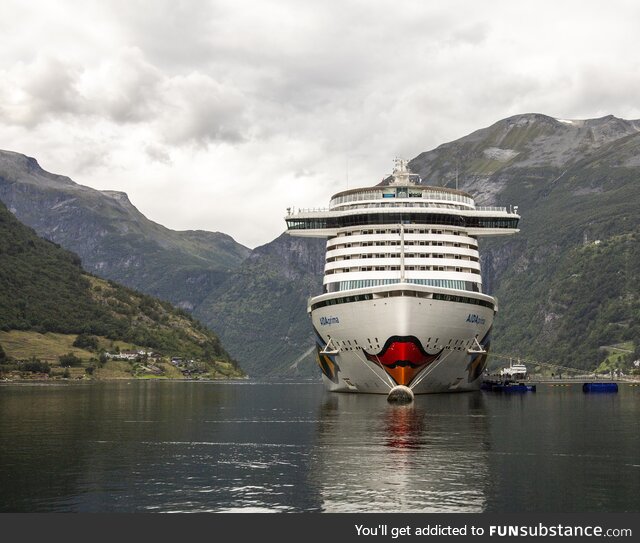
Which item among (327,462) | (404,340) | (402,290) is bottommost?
(327,462)

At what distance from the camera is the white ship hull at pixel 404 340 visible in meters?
103

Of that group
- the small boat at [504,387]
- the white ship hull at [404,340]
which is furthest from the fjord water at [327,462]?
the small boat at [504,387]

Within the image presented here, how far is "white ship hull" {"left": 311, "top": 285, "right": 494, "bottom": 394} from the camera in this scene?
103062 millimetres

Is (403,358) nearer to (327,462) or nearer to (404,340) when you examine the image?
(404,340)

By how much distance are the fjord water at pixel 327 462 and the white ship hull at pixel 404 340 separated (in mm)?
10788

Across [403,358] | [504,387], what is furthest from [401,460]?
[504,387]

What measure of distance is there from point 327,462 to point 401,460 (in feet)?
14.3

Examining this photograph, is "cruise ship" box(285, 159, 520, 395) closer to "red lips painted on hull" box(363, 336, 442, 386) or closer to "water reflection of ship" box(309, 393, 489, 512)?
"red lips painted on hull" box(363, 336, 442, 386)

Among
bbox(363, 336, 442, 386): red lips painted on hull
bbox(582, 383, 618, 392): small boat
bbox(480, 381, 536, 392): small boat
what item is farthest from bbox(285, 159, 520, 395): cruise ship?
bbox(582, 383, 618, 392): small boat

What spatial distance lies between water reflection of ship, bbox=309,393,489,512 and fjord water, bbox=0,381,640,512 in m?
0.09

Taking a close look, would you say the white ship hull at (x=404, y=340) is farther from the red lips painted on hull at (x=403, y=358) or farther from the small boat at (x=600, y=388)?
the small boat at (x=600, y=388)

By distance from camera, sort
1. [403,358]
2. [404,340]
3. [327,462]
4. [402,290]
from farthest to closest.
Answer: [403,358] → [402,290] → [404,340] → [327,462]

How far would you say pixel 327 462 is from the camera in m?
55.1

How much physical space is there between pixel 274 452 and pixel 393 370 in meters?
46.6
